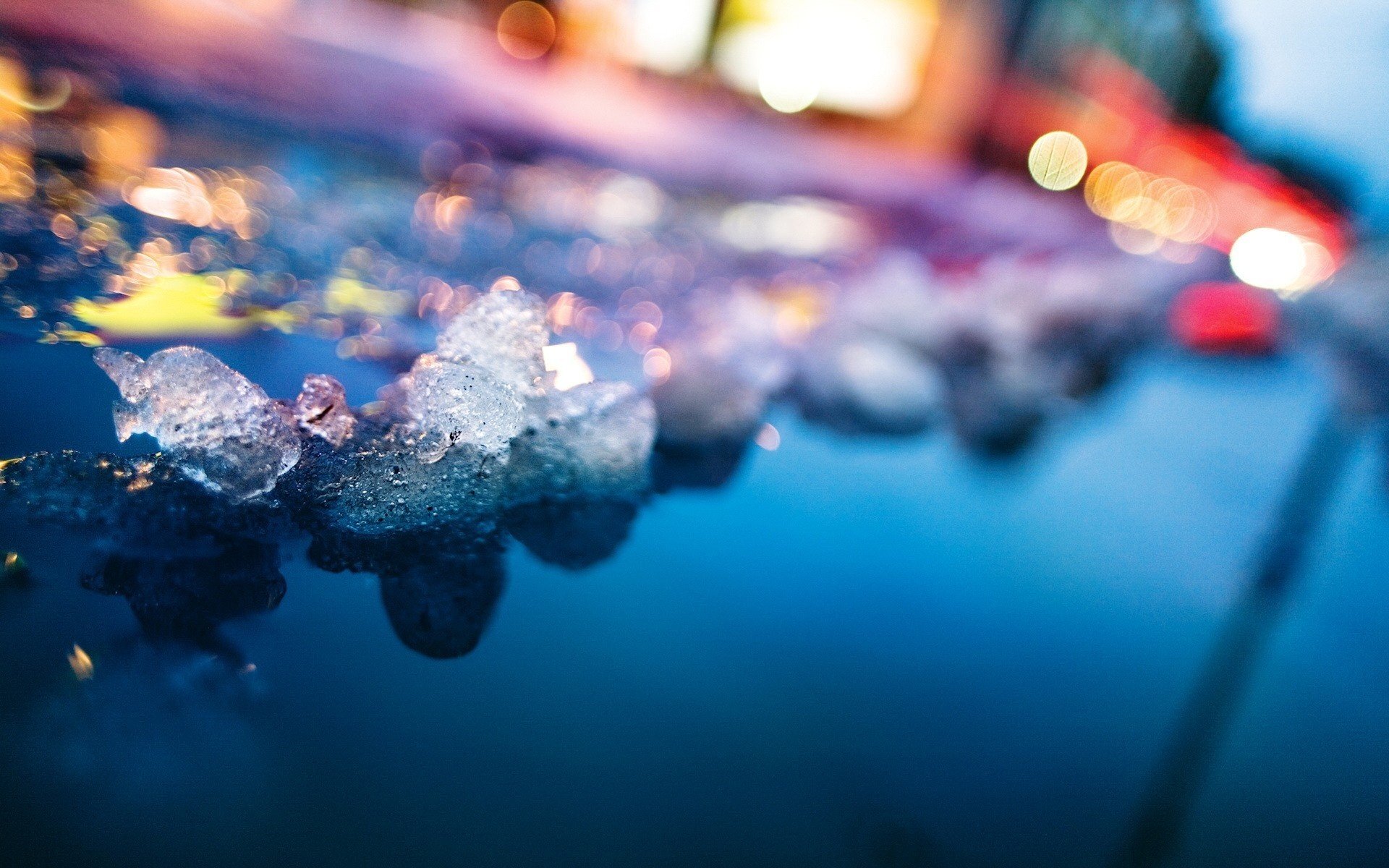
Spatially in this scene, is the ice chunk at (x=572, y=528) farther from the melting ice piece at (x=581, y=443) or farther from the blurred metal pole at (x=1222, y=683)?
the blurred metal pole at (x=1222, y=683)

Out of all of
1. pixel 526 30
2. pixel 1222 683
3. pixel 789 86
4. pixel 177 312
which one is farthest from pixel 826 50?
pixel 1222 683

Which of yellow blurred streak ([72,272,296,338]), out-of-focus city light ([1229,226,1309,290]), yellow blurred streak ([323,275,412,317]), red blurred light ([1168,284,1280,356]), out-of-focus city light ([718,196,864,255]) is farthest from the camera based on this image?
out-of-focus city light ([1229,226,1309,290])

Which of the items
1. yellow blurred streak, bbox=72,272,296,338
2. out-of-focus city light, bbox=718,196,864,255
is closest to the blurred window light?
out-of-focus city light, bbox=718,196,864,255

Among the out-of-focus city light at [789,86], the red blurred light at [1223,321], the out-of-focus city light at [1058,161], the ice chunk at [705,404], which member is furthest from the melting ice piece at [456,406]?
the out-of-focus city light at [1058,161]

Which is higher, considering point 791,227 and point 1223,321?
point 1223,321

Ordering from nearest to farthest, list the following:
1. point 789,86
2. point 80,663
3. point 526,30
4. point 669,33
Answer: point 80,663 → point 526,30 → point 669,33 → point 789,86

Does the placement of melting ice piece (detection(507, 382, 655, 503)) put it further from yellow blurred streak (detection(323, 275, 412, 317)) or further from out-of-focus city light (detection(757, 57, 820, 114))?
out-of-focus city light (detection(757, 57, 820, 114))

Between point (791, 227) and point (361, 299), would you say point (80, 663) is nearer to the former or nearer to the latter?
point (361, 299)
